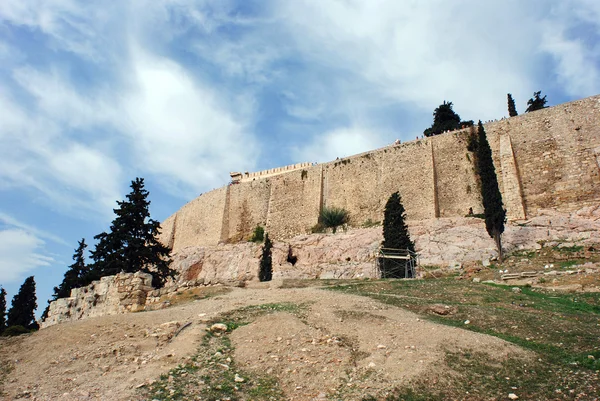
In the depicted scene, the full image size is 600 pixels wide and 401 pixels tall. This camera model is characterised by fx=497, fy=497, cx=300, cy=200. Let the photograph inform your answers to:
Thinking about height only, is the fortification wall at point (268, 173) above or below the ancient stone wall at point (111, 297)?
above

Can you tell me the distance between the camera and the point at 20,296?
106 feet

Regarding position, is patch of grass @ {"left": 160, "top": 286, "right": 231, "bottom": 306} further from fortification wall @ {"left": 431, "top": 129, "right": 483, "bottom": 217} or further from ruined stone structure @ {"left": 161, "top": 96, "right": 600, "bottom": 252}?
fortification wall @ {"left": 431, "top": 129, "right": 483, "bottom": 217}

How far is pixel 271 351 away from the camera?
773 cm

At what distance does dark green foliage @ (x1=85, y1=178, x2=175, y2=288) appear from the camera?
21469mm

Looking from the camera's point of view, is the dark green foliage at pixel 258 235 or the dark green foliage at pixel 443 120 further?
the dark green foliage at pixel 443 120

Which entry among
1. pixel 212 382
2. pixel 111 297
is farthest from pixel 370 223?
pixel 212 382

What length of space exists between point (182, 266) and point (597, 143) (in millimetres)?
25917

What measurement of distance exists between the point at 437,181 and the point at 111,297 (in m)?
20.7

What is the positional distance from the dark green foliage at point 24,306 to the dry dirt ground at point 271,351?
23.8 m

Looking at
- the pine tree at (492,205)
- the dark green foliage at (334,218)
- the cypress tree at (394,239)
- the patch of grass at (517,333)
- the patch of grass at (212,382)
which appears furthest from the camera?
the dark green foliage at (334,218)

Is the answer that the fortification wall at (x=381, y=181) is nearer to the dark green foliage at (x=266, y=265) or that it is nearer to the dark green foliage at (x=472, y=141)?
the dark green foliage at (x=472, y=141)

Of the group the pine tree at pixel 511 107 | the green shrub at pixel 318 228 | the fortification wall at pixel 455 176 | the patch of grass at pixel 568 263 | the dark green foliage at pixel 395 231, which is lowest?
the patch of grass at pixel 568 263

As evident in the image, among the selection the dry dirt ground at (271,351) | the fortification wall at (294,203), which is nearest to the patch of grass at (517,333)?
the dry dirt ground at (271,351)

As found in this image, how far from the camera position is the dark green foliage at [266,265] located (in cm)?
2730
